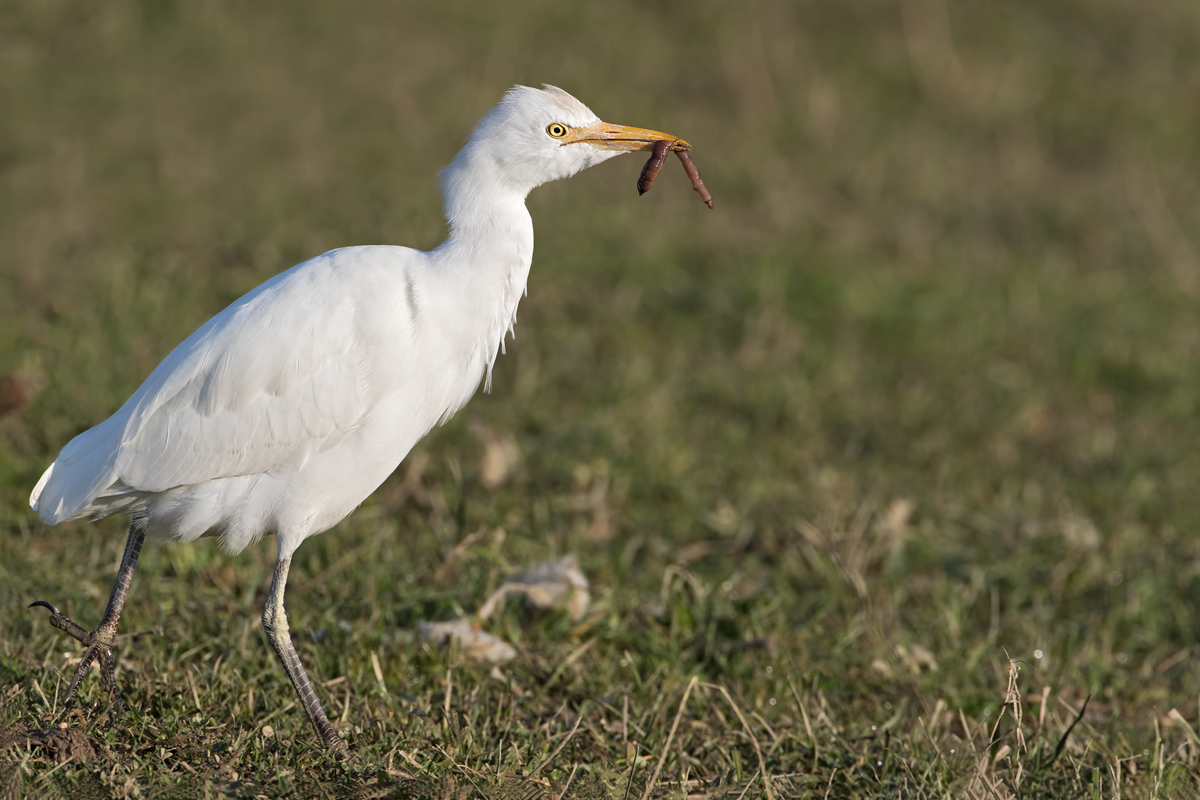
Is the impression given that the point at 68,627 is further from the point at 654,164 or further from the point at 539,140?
the point at 654,164

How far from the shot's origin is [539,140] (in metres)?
3.01

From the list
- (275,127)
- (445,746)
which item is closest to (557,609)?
(445,746)

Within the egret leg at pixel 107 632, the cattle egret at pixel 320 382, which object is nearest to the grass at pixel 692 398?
the egret leg at pixel 107 632

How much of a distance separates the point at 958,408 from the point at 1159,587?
152cm

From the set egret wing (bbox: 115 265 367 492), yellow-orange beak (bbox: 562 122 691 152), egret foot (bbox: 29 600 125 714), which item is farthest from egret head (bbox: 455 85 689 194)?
egret foot (bbox: 29 600 125 714)

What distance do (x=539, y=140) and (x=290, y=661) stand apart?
1.43m

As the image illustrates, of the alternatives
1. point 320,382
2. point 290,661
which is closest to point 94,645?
point 290,661

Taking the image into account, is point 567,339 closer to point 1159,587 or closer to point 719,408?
point 719,408

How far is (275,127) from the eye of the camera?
796 cm

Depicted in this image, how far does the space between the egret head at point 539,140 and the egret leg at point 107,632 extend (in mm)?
1296

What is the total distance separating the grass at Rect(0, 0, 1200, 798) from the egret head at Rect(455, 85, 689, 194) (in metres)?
1.37

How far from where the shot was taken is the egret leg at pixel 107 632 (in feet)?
9.53

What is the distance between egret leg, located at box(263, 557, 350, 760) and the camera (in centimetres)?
287

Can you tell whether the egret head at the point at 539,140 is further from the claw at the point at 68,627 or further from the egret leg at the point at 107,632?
the claw at the point at 68,627
